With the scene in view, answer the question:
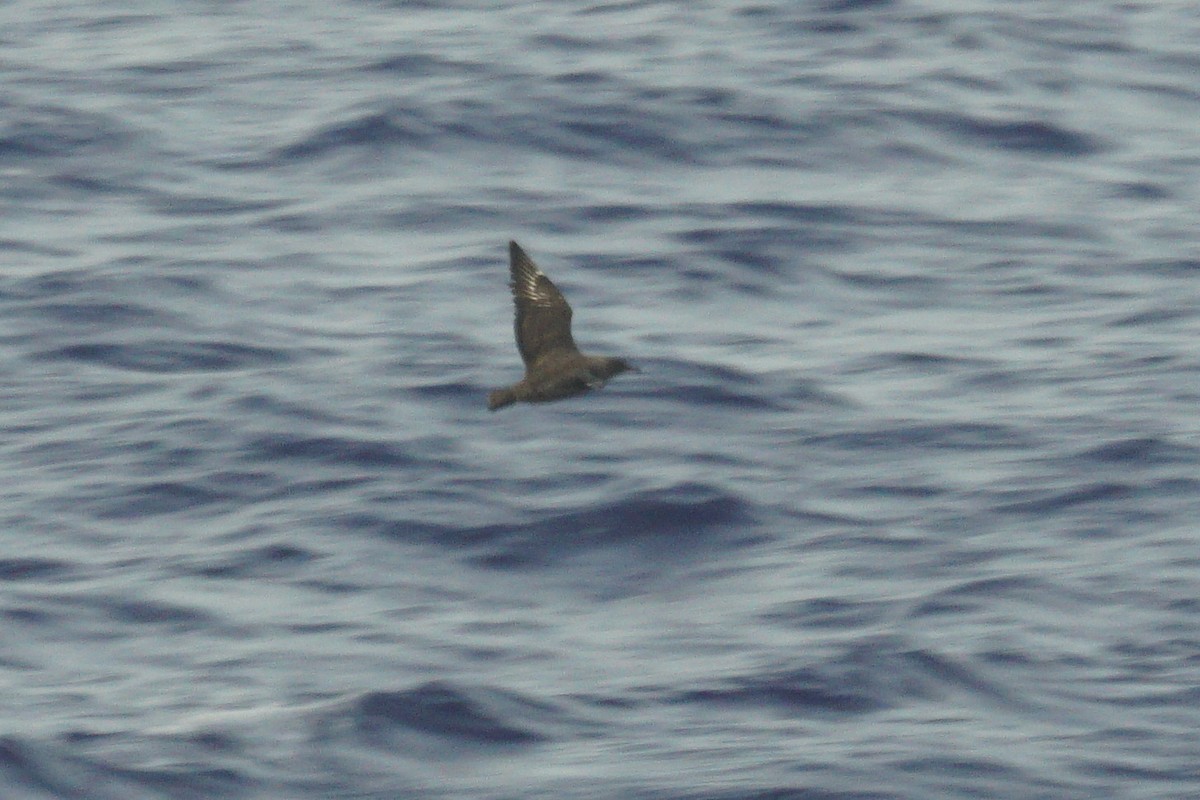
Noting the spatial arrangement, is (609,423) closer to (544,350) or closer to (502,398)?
(544,350)

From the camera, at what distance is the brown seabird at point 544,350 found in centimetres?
1023

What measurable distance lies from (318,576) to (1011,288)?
18.0ft

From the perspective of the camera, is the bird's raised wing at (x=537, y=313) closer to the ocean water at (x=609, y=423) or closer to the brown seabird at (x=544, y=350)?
the brown seabird at (x=544, y=350)

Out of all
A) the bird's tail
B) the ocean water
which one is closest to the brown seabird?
the bird's tail

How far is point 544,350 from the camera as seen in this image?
1061cm

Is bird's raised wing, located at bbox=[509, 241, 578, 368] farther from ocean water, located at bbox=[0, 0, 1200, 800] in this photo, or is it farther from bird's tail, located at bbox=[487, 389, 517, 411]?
ocean water, located at bbox=[0, 0, 1200, 800]

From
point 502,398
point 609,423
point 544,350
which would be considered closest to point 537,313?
point 544,350

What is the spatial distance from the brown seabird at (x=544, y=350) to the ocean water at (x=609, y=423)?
1.47 metres

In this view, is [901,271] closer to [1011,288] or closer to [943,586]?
[1011,288]

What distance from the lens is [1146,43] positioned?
2050 cm

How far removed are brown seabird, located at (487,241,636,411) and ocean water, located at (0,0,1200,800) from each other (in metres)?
1.47

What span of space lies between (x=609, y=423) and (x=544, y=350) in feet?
9.67

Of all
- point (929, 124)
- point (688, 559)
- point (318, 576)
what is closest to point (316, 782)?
point (318, 576)

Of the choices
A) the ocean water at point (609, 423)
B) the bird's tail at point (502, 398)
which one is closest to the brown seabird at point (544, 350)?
the bird's tail at point (502, 398)
